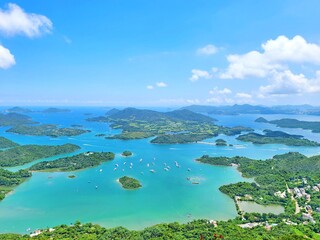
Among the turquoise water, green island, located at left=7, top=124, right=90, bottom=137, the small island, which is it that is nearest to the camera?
the turquoise water

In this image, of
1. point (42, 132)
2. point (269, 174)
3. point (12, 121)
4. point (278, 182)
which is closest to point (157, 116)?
point (42, 132)

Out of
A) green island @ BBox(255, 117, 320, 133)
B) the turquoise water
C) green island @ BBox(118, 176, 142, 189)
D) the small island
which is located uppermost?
green island @ BBox(255, 117, 320, 133)

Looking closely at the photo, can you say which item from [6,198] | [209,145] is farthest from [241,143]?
[6,198]

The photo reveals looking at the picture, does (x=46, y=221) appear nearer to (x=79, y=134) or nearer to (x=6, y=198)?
(x=6, y=198)

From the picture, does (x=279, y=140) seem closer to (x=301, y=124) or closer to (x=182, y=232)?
(x=301, y=124)

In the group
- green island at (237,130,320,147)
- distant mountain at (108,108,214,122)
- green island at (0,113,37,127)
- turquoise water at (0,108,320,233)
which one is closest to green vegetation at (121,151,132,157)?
turquoise water at (0,108,320,233)

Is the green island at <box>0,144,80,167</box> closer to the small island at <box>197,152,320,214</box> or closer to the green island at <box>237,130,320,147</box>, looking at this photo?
the small island at <box>197,152,320,214</box>
